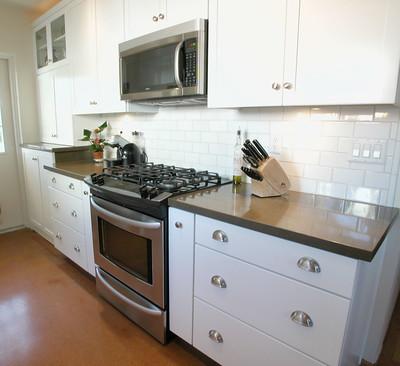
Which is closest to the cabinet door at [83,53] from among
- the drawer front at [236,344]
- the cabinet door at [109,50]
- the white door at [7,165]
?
the cabinet door at [109,50]

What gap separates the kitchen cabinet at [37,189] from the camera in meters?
3.07

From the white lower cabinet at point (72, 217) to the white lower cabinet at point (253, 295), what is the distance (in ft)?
3.31

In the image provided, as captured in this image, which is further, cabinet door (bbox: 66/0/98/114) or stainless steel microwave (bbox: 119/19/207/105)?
cabinet door (bbox: 66/0/98/114)

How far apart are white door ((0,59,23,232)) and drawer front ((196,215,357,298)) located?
10.7 ft

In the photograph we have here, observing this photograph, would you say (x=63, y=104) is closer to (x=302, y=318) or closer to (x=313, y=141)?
(x=313, y=141)

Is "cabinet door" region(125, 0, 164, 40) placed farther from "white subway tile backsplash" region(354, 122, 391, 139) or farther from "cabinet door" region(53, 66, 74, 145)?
"white subway tile backsplash" region(354, 122, 391, 139)

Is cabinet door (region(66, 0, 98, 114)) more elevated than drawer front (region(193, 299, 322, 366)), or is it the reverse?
cabinet door (region(66, 0, 98, 114))

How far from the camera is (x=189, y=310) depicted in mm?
1548

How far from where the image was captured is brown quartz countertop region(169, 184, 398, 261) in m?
0.98

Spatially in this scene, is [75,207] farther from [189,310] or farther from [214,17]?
[214,17]

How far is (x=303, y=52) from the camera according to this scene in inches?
49.9

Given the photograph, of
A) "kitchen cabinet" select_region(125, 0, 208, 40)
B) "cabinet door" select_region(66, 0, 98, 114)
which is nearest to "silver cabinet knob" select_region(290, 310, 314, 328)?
"kitchen cabinet" select_region(125, 0, 208, 40)

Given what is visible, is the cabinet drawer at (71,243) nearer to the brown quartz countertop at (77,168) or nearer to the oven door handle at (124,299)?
the oven door handle at (124,299)

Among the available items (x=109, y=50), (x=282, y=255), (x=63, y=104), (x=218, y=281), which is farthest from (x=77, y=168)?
(x=282, y=255)
